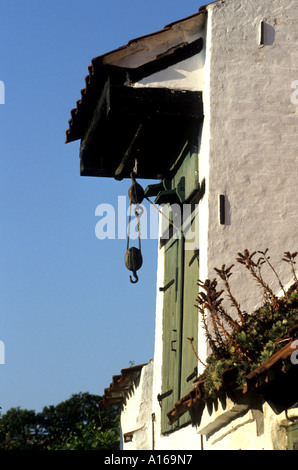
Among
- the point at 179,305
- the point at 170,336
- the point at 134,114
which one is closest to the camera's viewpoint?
the point at 134,114

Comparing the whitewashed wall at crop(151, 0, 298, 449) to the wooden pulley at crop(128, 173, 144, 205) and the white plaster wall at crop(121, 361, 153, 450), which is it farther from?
the white plaster wall at crop(121, 361, 153, 450)

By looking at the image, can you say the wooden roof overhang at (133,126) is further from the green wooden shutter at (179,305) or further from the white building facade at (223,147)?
the green wooden shutter at (179,305)

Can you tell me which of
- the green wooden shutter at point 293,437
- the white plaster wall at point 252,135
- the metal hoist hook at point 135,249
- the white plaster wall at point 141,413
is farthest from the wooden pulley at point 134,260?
the green wooden shutter at point 293,437

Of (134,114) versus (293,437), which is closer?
(293,437)

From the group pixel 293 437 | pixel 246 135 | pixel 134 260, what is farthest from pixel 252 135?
pixel 293 437

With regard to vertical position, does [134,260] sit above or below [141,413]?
above

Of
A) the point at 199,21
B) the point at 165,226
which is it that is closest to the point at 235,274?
the point at 165,226

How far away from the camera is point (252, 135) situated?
337 inches

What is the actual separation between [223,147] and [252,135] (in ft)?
1.25

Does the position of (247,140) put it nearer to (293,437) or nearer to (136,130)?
(136,130)

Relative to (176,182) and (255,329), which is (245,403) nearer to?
(255,329)

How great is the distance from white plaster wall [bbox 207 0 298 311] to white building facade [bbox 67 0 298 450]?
1 centimetres

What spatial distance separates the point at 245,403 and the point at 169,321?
3848mm

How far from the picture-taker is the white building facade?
8.17 metres
